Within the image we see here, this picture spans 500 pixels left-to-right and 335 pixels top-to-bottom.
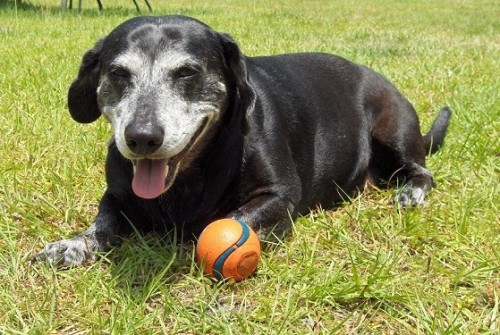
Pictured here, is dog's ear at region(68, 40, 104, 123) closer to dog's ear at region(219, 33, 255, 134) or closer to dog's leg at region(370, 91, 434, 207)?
dog's ear at region(219, 33, 255, 134)

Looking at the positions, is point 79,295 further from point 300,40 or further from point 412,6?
point 412,6

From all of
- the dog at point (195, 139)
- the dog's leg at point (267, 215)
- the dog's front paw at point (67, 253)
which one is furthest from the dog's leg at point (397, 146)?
the dog's front paw at point (67, 253)

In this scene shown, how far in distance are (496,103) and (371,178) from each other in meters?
1.69

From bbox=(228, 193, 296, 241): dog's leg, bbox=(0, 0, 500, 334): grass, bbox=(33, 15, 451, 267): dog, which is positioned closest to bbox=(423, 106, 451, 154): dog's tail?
bbox=(0, 0, 500, 334): grass

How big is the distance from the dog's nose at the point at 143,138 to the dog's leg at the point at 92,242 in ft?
1.94

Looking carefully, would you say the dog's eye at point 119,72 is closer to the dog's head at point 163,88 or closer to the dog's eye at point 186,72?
the dog's head at point 163,88

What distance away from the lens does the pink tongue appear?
255 cm

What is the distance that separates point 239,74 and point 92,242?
1078 mm

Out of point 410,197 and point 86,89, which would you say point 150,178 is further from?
point 410,197

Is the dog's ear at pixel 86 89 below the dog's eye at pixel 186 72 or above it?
below

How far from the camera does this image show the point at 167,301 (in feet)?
7.39

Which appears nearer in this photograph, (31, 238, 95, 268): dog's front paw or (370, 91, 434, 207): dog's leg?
(31, 238, 95, 268): dog's front paw

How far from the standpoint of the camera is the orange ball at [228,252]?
7.80 ft

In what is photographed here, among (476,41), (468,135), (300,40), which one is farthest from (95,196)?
(476,41)
